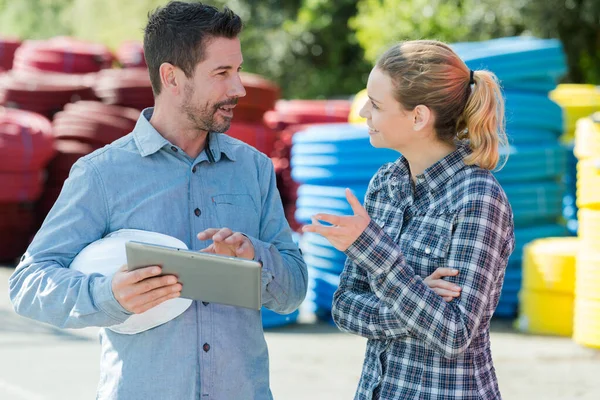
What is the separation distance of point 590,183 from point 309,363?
7.29 feet

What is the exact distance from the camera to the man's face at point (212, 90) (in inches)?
99.9

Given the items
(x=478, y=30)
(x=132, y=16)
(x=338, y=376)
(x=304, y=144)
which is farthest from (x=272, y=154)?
(x=132, y=16)

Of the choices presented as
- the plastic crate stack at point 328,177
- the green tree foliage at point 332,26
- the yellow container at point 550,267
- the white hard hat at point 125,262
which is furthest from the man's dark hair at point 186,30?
the green tree foliage at point 332,26

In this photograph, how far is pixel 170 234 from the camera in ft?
8.07

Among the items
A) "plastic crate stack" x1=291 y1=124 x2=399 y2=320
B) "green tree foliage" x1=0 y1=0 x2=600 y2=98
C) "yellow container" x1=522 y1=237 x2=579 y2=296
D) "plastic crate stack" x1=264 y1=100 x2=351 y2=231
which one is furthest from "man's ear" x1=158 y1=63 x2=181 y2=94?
"green tree foliage" x1=0 y1=0 x2=600 y2=98

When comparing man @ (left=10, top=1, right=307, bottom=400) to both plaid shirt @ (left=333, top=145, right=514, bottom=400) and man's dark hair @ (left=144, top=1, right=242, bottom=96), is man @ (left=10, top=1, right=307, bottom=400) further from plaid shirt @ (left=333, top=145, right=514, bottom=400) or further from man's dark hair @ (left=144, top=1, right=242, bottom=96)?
plaid shirt @ (left=333, top=145, right=514, bottom=400)

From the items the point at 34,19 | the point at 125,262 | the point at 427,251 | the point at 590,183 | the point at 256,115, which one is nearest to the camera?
the point at 125,262

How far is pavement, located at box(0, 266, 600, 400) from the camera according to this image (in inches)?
207

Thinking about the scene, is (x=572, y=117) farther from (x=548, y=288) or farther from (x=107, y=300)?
(x=107, y=300)

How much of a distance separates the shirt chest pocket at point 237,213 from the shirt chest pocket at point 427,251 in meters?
0.42

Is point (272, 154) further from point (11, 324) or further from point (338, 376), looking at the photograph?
point (338, 376)

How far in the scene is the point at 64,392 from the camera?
522 cm

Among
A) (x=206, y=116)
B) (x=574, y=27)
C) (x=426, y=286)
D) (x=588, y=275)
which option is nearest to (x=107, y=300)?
A: (x=206, y=116)

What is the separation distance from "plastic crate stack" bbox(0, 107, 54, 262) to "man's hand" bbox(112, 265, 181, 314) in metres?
7.30
